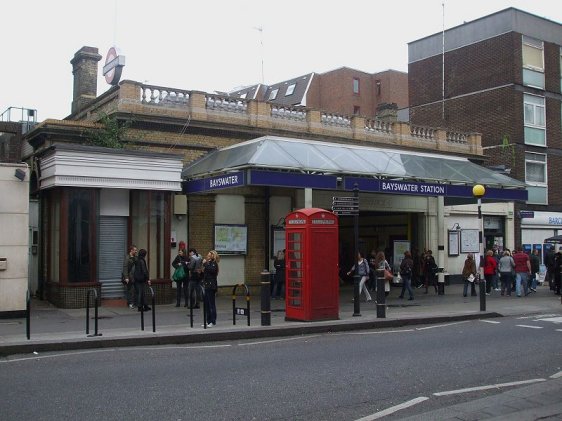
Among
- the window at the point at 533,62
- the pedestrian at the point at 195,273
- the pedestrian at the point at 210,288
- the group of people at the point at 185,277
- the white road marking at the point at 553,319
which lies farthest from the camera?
the window at the point at 533,62

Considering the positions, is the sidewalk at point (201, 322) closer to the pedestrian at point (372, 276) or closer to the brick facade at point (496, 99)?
the pedestrian at point (372, 276)

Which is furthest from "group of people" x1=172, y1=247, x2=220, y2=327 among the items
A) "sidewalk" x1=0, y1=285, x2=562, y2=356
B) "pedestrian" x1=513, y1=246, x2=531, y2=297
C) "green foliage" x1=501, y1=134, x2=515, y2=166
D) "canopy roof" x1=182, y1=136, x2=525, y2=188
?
"green foliage" x1=501, y1=134, x2=515, y2=166

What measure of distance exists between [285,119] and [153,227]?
24.9ft

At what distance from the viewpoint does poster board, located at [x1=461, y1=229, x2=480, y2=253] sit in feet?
96.4

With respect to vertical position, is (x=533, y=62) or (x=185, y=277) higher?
(x=533, y=62)

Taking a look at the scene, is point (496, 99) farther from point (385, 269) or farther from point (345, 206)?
point (345, 206)

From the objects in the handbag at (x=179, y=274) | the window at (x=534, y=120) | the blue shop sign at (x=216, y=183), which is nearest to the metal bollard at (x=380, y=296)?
the blue shop sign at (x=216, y=183)

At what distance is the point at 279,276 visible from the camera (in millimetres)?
20453

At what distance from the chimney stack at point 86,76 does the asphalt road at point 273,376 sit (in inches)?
614

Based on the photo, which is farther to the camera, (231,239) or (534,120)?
(534,120)

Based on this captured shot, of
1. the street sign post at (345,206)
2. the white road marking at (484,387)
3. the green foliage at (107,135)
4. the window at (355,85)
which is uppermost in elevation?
the window at (355,85)

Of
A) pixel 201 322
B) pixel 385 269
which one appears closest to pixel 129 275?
pixel 201 322

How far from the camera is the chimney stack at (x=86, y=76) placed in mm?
24172

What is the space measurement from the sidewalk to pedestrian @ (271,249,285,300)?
0.76 m
